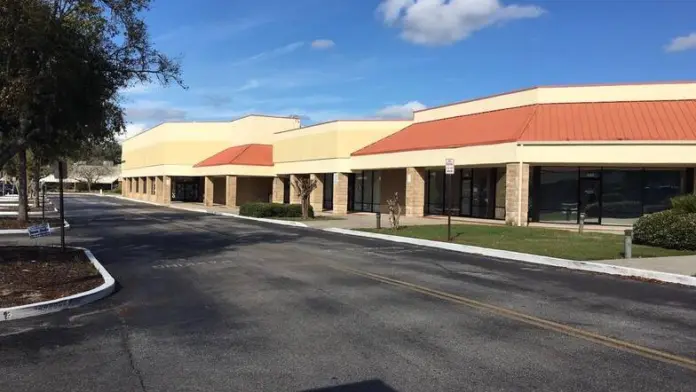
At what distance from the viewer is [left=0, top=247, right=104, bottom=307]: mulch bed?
9.67m

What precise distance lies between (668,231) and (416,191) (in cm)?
1676

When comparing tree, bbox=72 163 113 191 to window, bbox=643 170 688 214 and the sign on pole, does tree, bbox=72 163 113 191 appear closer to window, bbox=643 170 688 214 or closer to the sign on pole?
window, bbox=643 170 688 214

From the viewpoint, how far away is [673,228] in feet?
58.2

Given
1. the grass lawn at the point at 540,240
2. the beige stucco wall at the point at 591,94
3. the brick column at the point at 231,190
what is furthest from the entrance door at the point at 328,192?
the grass lawn at the point at 540,240

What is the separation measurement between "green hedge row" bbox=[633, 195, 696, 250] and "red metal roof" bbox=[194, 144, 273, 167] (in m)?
36.5

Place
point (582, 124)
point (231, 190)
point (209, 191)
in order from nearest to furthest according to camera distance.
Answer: point (582, 124) → point (231, 190) → point (209, 191)

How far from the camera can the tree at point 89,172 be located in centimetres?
11269

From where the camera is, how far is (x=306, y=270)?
13156mm

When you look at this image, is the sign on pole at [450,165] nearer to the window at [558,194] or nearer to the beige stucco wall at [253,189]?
the window at [558,194]

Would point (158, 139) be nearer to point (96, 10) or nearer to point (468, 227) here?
point (468, 227)

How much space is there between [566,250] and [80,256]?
12.8 meters

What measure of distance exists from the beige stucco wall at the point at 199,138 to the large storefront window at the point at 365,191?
1592 centimetres

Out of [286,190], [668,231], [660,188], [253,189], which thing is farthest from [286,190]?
[668,231]

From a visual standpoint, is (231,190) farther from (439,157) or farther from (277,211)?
(439,157)
